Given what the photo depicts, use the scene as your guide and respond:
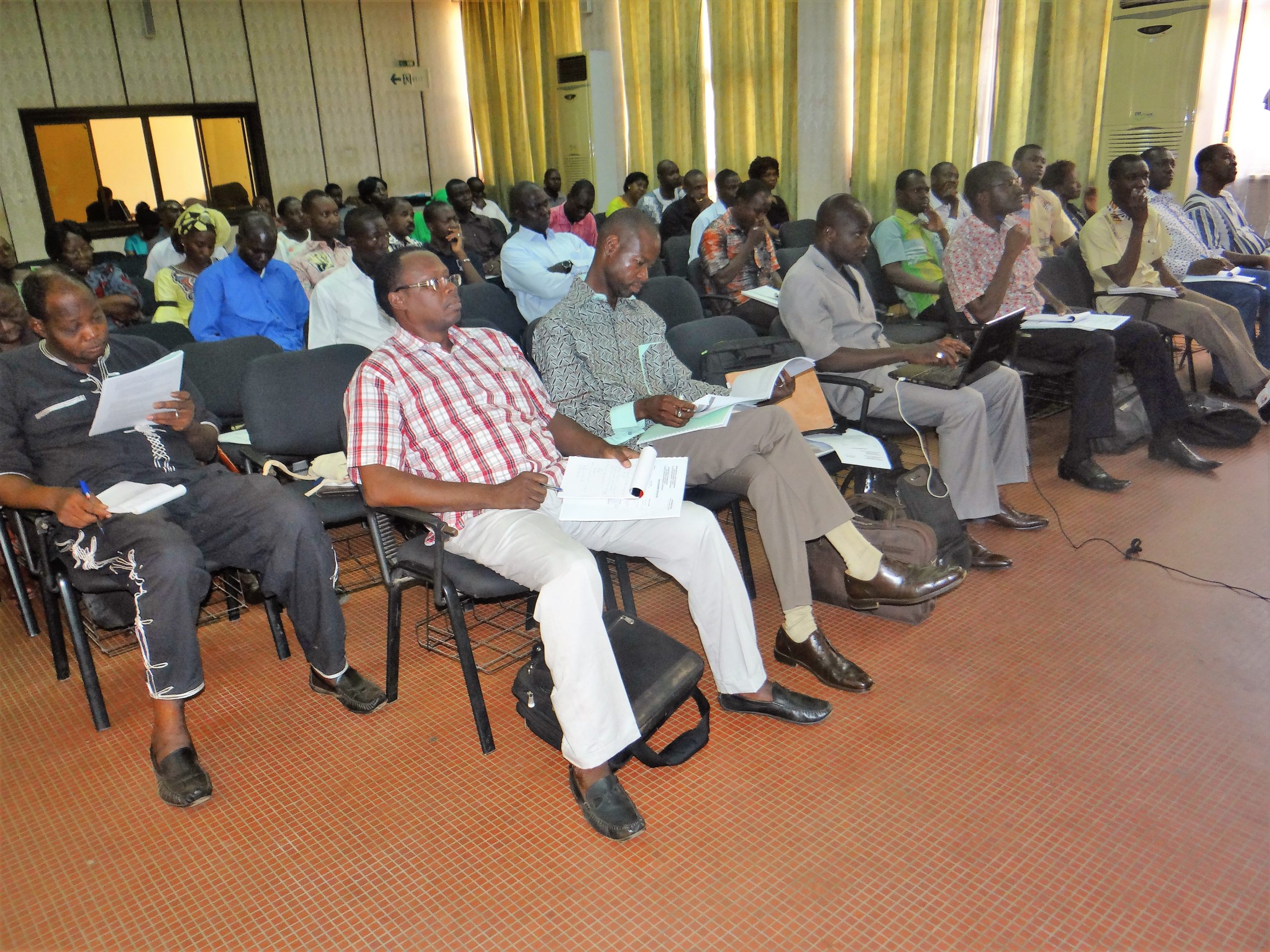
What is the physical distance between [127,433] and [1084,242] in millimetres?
4456

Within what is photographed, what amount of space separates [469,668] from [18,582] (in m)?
1.88

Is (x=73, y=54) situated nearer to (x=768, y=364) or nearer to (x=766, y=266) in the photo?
(x=766, y=266)

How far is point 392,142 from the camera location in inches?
455

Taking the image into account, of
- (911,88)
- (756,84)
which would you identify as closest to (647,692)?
(911,88)

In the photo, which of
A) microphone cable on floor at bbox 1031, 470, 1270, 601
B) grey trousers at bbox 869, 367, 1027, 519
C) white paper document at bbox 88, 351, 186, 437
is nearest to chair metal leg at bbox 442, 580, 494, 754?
white paper document at bbox 88, 351, 186, 437

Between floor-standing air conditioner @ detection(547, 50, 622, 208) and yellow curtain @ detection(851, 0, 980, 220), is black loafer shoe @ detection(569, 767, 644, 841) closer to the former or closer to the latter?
yellow curtain @ detection(851, 0, 980, 220)

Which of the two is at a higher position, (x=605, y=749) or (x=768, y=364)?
(x=768, y=364)

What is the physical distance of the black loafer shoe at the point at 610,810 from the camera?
1977 mm

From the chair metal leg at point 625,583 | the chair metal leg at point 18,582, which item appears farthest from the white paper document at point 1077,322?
the chair metal leg at point 18,582

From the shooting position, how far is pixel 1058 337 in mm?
3986

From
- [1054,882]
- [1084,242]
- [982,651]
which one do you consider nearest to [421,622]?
[982,651]

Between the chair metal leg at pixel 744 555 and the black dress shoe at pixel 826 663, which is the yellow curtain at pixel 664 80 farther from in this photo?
the black dress shoe at pixel 826 663

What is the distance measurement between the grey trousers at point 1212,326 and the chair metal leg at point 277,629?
4252 mm

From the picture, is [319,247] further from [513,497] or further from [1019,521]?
[1019,521]
